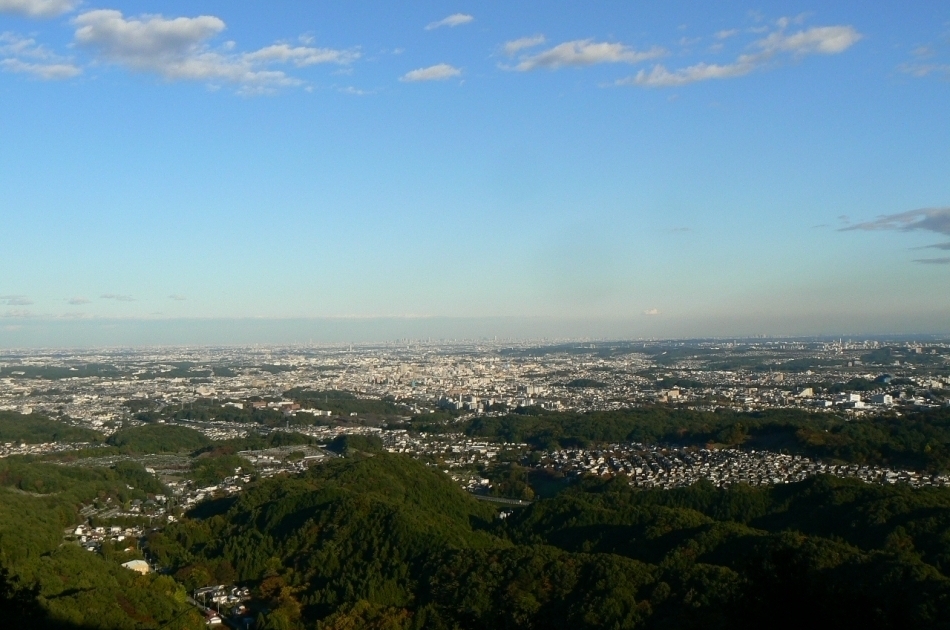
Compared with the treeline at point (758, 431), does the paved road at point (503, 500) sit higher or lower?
lower

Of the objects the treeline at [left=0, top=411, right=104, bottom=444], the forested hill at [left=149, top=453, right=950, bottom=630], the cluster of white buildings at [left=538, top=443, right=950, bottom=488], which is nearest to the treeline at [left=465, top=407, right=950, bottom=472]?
the cluster of white buildings at [left=538, top=443, right=950, bottom=488]

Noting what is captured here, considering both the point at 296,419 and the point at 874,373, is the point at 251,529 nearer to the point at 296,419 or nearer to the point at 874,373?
the point at 296,419

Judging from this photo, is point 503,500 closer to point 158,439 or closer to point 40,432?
point 158,439

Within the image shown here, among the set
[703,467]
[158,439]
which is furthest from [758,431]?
[158,439]

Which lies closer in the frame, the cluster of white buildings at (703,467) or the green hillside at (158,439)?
the cluster of white buildings at (703,467)

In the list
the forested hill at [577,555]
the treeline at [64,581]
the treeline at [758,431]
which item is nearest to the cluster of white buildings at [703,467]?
the treeline at [758,431]

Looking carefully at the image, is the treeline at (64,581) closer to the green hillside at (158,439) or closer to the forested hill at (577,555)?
the forested hill at (577,555)
